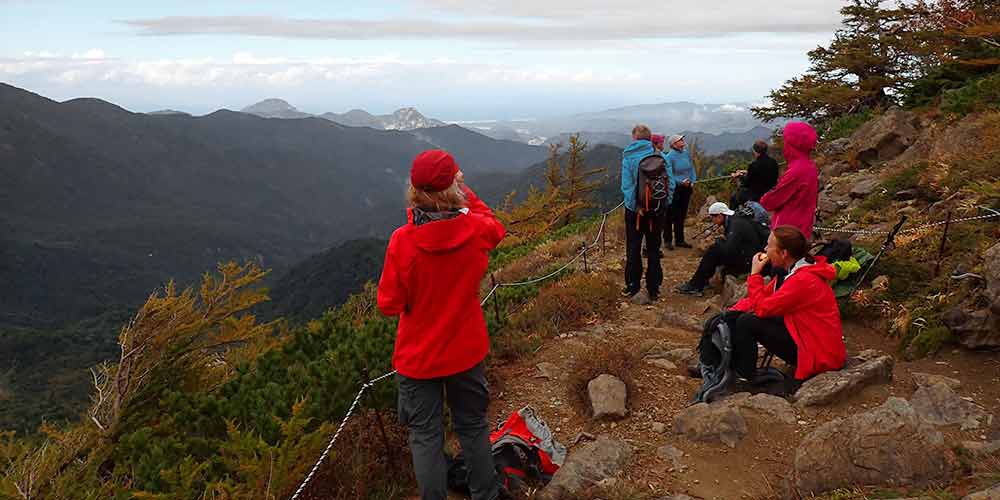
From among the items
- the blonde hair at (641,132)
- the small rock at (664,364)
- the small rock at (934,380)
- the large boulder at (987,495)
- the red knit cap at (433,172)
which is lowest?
the small rock at (664,364)

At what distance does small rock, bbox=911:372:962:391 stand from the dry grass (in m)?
1.93

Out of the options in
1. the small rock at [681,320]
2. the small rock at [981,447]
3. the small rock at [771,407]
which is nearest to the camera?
the small rock at [981,447]

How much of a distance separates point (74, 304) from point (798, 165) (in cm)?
17456

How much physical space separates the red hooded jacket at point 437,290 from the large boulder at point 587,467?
3.07ft

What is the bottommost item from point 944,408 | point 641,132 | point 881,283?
point 944,408

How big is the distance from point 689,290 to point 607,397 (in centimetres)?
318

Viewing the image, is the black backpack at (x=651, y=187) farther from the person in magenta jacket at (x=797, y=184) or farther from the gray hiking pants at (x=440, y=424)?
the gray hiking pants at (x=440, y=424)

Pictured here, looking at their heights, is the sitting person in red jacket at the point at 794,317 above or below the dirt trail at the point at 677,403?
above

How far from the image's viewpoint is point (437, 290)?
296 cm

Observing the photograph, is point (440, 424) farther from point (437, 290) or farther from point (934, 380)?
point (934, 380)

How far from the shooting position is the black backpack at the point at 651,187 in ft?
21.1

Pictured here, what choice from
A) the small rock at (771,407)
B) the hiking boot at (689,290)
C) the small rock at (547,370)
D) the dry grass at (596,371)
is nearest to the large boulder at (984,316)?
the small rock at (771,407)

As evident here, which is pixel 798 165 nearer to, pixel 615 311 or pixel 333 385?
pixel 615 311

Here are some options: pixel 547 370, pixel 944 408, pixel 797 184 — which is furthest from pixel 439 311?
pixel 797 184
